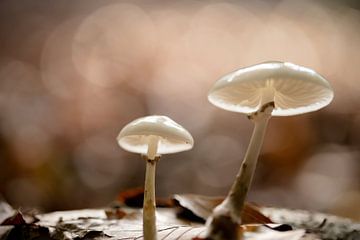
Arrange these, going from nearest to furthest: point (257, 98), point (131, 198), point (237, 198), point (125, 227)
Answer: point (237, 198)
point (125, 227)
point (257, 98)
point (131, 198)

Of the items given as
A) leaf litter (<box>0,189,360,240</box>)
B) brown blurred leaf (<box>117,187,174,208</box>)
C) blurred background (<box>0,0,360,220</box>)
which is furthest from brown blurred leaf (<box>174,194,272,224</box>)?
blurred background (<box>0,0,360,220</box>)

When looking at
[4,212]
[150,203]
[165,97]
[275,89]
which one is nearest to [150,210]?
[150,203]

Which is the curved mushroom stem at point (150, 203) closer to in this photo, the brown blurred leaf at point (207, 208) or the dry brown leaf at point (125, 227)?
the dry brown leaf at point (125, 227)

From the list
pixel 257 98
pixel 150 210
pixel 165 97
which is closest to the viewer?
pixel 150 210

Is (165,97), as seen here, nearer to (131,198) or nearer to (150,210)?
(131,198)

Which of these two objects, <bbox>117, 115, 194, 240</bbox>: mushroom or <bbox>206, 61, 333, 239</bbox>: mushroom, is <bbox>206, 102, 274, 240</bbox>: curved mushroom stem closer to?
<bbox>206, 61, 333, 239</bbox>: mushroom

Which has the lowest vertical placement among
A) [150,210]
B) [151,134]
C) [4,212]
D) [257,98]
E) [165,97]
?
[4,212]
